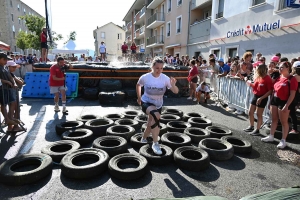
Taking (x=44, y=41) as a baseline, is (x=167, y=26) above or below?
above

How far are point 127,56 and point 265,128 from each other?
2171 cm

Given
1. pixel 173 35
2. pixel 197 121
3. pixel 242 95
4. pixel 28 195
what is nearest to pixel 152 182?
pixel 28 195

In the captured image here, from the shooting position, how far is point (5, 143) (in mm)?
4699

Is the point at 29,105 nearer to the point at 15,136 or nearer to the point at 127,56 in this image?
the point at 15,136

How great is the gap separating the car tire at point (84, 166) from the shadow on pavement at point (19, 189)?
39 cm

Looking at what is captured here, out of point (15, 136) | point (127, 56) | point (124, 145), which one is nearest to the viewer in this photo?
point (124, 145)

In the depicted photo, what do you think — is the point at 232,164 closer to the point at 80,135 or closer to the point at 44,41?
the point at 80,135

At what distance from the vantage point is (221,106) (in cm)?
920

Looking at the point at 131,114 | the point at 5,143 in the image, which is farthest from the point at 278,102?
the point at 5,143

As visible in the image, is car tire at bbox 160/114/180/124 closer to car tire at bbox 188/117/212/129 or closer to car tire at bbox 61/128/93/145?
car tire at bbox 188/117/212/129

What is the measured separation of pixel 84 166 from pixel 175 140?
7.98ft

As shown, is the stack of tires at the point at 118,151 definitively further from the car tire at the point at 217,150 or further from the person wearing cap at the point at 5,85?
the person wearing cap at the point at 5,85

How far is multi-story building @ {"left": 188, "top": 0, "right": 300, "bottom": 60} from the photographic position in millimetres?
10656

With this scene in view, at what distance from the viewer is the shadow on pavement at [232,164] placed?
392 cm
